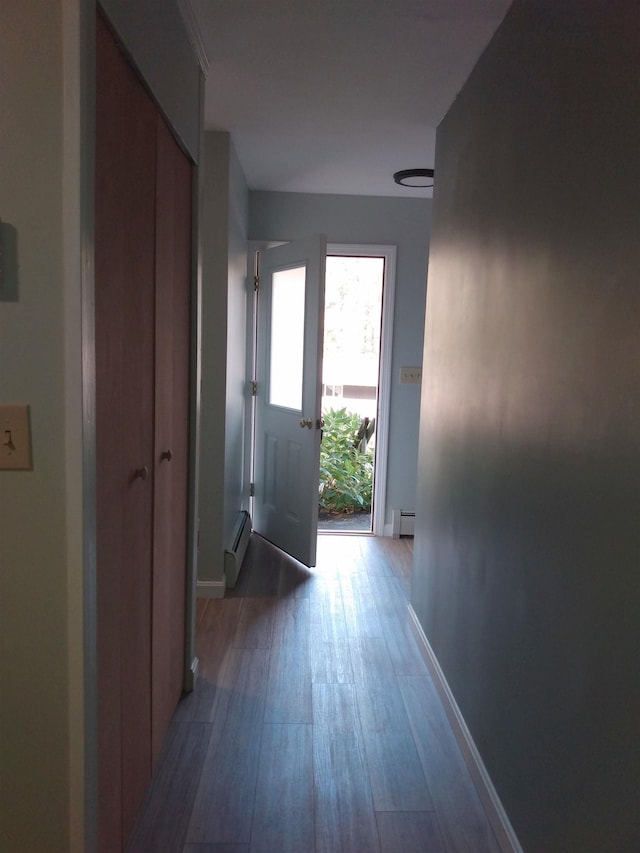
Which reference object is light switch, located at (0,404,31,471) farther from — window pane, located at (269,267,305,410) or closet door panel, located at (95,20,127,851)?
window pane, located at (269,267,305,410)

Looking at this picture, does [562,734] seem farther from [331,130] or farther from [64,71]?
[331,130]

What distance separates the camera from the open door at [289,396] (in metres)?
3.71

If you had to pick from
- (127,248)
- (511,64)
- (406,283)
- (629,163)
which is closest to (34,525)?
(127,248)

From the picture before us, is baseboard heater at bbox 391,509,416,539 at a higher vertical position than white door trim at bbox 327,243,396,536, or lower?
lower

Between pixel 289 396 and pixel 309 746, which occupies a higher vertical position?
pixel 289 396

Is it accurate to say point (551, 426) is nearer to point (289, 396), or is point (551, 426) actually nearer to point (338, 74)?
point (338, 74)

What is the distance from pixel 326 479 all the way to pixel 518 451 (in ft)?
12.7

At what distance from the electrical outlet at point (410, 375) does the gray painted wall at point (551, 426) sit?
2.06 m

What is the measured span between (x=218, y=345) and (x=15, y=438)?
216 centimetres

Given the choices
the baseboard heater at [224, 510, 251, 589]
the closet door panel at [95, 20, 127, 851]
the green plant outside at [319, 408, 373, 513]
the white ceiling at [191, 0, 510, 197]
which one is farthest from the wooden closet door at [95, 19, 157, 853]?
the green plant outside at [319, 408, 373, 513]

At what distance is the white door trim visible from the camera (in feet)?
14.4

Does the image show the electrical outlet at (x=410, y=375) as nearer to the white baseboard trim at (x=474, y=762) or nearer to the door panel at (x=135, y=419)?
the white baseboard trim at (x=474, y=762)

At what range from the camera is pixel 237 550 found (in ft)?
12.0

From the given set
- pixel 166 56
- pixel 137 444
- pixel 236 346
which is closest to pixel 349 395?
pixel 236 346
